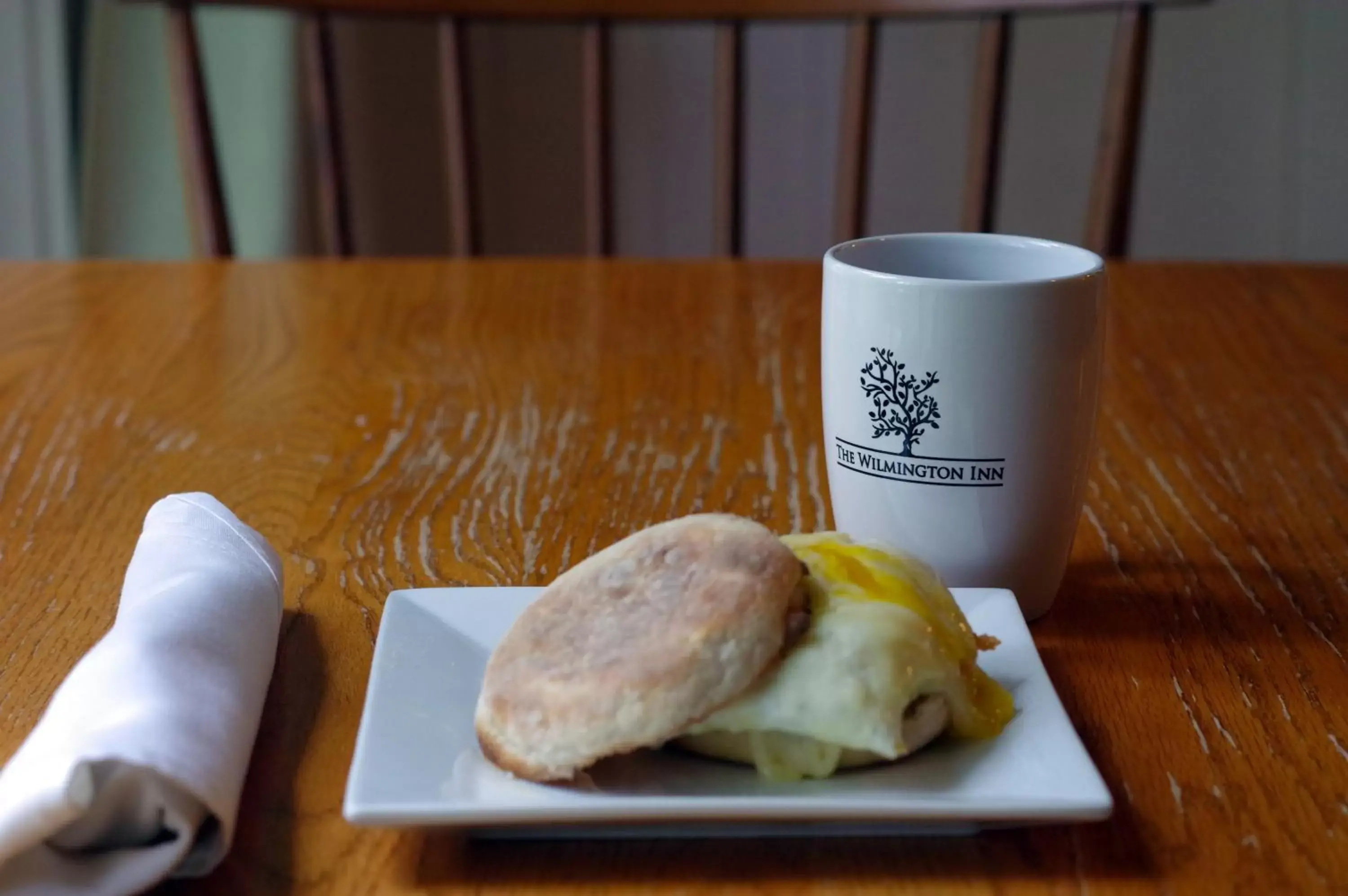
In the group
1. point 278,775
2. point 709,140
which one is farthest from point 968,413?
point 709,140

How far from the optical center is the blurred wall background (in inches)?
69.9

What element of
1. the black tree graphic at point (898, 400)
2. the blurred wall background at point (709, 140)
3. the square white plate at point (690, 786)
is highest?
the black tree graphic at point (898, 400)

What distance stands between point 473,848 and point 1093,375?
0.91ft

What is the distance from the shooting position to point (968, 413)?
1.57 feet

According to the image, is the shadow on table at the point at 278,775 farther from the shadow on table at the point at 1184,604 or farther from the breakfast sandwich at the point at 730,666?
the shadow on table at the point at 1184,604

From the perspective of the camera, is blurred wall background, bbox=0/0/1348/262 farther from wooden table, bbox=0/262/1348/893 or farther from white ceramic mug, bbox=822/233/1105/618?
white ceramic mug, bbox=822/233/1105/618

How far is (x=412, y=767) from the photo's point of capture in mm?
369

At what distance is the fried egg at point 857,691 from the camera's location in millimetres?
362

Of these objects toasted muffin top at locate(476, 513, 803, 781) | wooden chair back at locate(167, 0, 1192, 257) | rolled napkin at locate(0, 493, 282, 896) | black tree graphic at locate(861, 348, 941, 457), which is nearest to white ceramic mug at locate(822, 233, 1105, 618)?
black tree graphic at locate(861, 348, 941, 457)

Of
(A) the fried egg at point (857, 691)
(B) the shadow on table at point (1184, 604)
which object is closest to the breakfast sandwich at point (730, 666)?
(A) the fried egg at point (857, 691)

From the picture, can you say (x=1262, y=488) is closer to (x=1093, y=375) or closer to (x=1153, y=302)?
(x=1093, y=375)

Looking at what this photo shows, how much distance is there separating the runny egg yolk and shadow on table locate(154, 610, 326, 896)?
0.16 meters

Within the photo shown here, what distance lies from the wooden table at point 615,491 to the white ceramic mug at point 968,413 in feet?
0.14

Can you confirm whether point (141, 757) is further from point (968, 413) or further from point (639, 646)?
point (968, 413)
